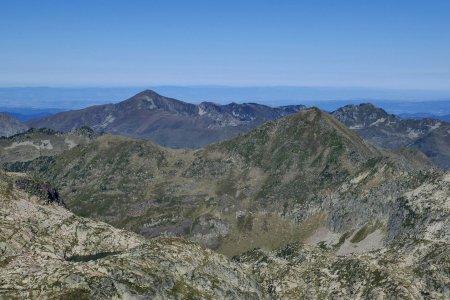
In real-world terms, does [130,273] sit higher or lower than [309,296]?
higher

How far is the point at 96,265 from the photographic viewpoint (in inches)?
4163

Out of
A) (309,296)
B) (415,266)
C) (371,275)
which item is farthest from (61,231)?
(415,266)

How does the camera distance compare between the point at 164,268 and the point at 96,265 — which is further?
the point at 164,268

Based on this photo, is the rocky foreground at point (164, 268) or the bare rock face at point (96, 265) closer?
the bare rock face at point (96, 265)

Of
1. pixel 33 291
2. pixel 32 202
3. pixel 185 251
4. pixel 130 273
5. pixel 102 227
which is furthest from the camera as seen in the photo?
pixel 32 202

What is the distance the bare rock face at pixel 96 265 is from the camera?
98062mm

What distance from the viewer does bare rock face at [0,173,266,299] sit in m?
98.1

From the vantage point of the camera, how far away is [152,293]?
352 feet

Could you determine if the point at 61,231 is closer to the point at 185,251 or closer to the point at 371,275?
the point at 185,251

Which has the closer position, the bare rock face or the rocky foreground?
the bare rock face

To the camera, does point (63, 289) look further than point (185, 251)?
No

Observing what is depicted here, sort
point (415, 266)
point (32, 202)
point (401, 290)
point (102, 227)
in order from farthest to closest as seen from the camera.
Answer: point (32, 202)
point (102, 227)
point (415, 266)
point (401, 290)

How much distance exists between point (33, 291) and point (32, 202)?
→ 3701 inches

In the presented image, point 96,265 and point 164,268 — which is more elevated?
point 96,265
